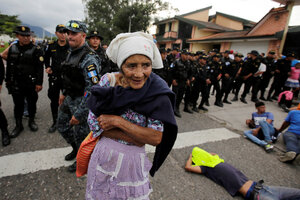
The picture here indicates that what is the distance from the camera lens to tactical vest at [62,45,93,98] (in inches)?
82.2

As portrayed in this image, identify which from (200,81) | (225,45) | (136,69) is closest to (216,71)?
(200,81)

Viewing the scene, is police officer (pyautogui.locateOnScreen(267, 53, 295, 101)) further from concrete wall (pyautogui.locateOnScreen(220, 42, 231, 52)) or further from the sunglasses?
concrete wall (pyautogui.locateOnScreen(220, 42, 231, 52))

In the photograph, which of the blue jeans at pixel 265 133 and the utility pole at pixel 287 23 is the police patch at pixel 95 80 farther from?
the utility pole at pixel 287 23

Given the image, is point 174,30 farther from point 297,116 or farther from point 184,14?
point 297,116

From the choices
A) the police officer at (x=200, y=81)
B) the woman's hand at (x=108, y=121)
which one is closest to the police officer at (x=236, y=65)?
the police officer at (x=200, y=81)

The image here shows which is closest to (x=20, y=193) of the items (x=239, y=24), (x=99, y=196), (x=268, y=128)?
(x=99, y=196)

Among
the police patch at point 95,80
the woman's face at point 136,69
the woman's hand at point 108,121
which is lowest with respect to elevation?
the woman's hand at point 108,121

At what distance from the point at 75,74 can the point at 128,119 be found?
134cm

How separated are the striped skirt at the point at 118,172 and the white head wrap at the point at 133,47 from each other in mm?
651

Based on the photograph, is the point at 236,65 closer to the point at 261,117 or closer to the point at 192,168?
the point at 261,117

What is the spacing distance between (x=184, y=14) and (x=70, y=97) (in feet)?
97.4

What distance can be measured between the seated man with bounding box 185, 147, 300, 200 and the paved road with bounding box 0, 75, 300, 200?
0.12 m

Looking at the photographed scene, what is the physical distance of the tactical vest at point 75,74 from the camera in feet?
6.85

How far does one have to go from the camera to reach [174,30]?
26.8 meters
